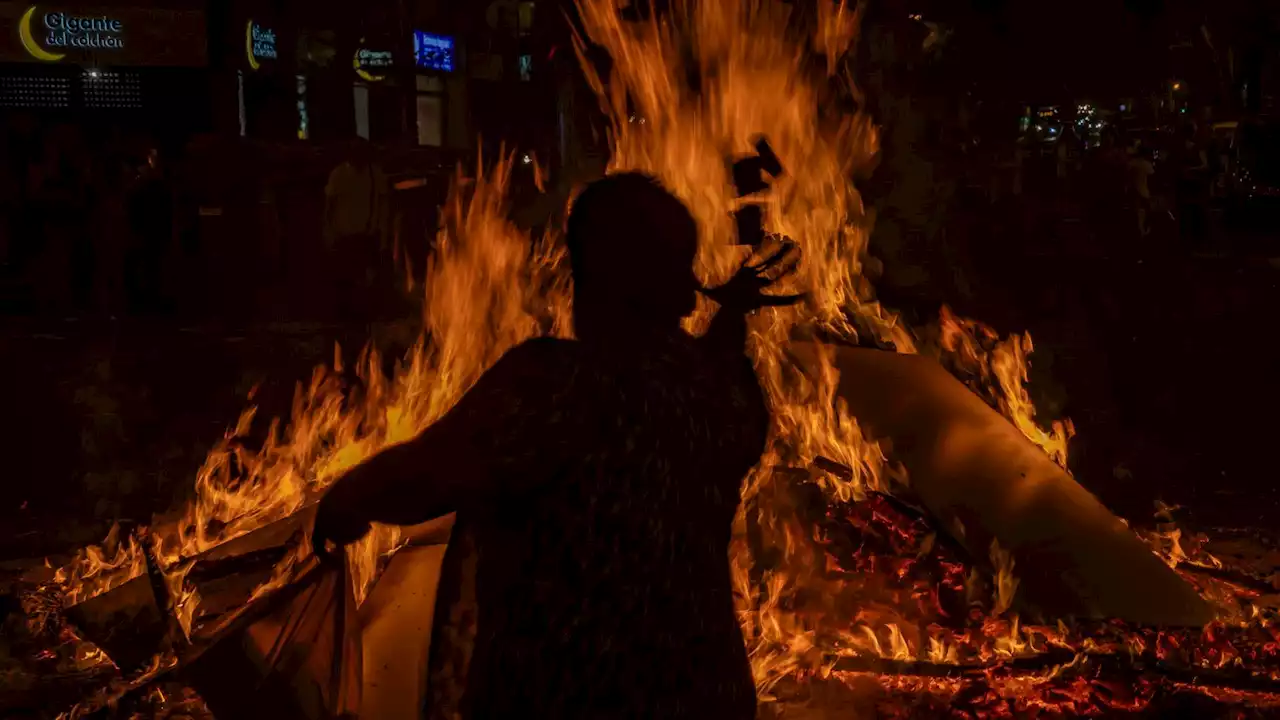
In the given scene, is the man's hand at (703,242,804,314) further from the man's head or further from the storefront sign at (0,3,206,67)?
the storefront sign at (0,3,206,67)

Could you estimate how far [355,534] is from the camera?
1623mm

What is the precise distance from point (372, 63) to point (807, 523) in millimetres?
22975

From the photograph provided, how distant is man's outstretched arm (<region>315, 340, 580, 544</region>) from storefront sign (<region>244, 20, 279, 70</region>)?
21640 millimetres

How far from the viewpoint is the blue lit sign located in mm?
27672

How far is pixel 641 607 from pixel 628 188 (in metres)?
0.67

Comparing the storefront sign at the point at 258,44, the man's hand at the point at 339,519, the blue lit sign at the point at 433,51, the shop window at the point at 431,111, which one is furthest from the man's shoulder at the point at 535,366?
the shop window at the point at 431,111

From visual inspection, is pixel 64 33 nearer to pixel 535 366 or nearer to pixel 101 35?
pixel 101 35

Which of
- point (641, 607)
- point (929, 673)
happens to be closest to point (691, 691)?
point (641, 607)

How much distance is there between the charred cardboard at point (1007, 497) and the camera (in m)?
4.39

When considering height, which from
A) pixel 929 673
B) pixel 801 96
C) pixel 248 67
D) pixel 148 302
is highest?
pixel 248 67

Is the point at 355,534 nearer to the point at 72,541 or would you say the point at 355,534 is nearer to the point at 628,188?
the point at 628,188

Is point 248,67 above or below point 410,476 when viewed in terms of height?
above

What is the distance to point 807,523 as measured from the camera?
5.41 m

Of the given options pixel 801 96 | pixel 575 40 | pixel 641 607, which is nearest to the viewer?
pixel 641 607
